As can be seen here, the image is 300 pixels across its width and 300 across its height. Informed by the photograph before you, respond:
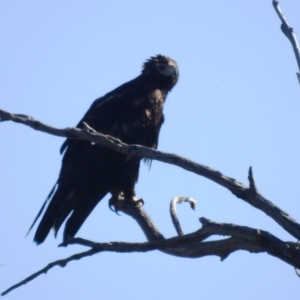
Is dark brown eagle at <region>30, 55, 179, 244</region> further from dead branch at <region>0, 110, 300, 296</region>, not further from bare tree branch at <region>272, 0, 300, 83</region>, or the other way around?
bare tree branch at <region>272, 0, 300, 83</region>

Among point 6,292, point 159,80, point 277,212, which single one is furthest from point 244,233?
point 159,80

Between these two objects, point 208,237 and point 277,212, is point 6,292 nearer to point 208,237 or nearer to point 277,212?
point 208,237

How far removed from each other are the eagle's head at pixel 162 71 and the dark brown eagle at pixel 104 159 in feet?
0.65

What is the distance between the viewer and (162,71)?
8.23m

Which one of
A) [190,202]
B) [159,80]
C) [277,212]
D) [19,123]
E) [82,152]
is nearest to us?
[277,212]

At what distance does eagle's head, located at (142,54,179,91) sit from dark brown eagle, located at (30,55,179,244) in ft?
0.65

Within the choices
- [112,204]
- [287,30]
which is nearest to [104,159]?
[112,204]

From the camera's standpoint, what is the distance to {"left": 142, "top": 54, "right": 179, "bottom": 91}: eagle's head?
8109 mm

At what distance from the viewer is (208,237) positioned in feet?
14.8

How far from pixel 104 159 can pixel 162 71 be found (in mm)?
1627

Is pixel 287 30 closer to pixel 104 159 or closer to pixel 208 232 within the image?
pixel 208 232

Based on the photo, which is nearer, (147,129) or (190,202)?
(190,202)

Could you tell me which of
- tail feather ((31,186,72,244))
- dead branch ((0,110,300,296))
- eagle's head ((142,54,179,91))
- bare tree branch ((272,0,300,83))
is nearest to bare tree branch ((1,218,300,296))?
dead branch ((0,110,300,296))

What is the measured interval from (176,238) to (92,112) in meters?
3.06
